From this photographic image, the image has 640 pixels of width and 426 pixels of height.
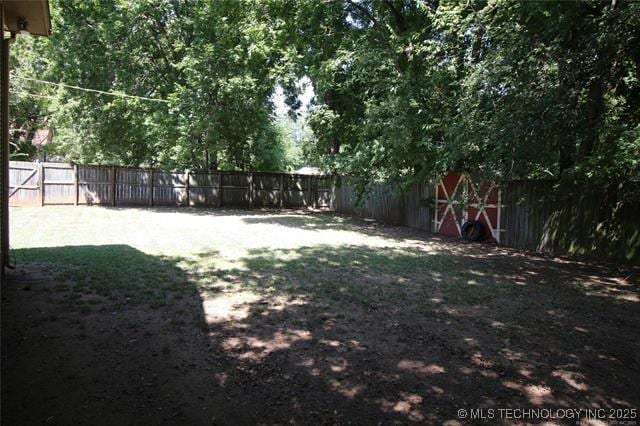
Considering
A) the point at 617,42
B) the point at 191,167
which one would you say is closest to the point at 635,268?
the point at 617,42

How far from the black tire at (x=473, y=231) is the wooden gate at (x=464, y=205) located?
0.12 metres

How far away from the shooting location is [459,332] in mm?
4152

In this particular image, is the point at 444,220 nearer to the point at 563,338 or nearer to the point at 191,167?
the point at 563,338

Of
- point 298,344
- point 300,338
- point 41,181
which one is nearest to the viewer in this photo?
point 298,344

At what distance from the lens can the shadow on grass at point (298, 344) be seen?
2771 millimetres

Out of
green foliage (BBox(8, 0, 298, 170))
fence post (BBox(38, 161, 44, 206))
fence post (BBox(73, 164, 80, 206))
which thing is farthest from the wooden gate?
fence post (BBox(38, 161, 44, 206))

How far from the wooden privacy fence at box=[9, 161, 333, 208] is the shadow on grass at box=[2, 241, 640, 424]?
37.0 feet

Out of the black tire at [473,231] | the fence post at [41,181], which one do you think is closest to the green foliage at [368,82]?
the black tire at [473,231]

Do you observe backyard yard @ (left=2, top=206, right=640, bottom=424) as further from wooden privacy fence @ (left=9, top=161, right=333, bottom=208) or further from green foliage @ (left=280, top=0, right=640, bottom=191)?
wooden privacy fence @ (left=9, top=161, right=333, bottom=208)

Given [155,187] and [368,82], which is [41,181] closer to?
Result: [155,187]

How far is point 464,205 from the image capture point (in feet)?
31.9

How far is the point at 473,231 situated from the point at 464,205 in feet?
5.47

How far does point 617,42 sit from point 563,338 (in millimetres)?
4805

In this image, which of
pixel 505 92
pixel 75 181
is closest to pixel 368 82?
pixel 505 92
